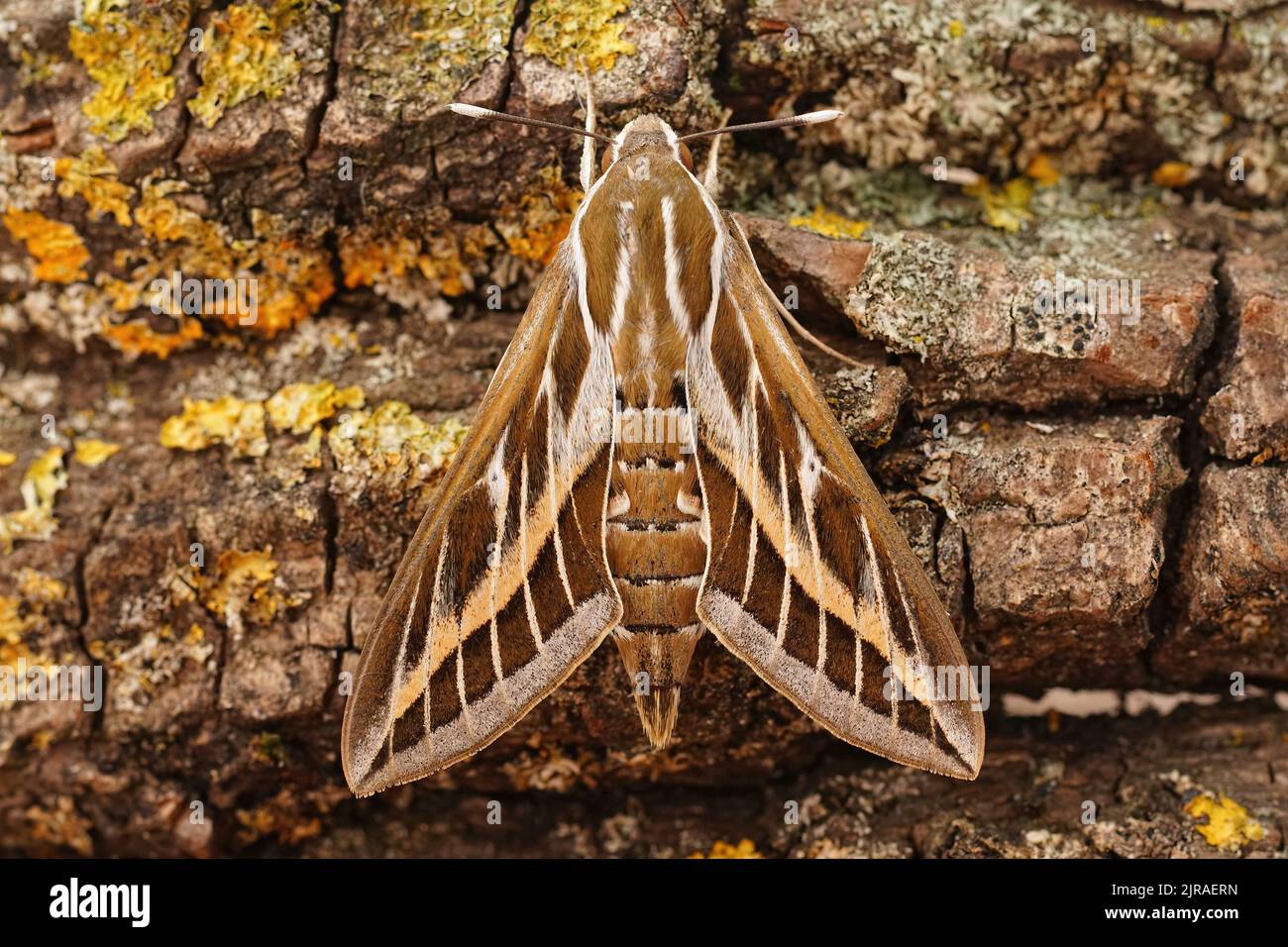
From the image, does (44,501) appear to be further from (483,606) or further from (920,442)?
(920,442)

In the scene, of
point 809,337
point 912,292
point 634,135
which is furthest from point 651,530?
point 634,135

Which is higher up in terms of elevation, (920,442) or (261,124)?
(261,124)

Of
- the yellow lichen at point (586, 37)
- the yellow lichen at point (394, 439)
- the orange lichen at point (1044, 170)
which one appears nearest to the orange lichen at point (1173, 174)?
the orange lichen at point (1044, 170)

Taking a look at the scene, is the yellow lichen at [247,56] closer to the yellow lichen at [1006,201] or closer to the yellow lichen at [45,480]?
the yellow lichen at [45,480]

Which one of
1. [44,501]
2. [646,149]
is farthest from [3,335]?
[646,149]

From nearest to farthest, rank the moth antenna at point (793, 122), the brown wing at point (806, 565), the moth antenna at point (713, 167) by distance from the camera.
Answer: the brown wing at point (806, 565)
the moth antenna at point (793, 122)
the moth antenna at point (713, 167)

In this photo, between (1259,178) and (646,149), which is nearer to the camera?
(646,149)

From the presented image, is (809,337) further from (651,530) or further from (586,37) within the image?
(586,37)
